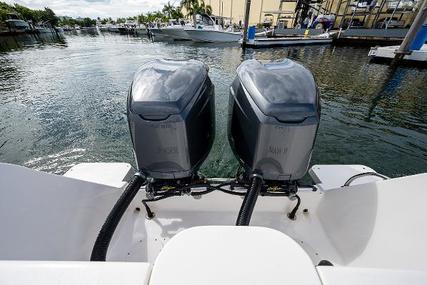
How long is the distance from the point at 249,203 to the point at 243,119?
0.48 meters

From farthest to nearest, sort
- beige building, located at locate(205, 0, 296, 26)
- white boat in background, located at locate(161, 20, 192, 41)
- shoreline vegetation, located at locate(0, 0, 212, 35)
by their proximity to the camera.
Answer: beige building, located at locate(205, 0, 296, 26) < shoreline vegetation, located at locate(0, 0, 212, 35) < white boat in background, located at locate(161, 20, 192, 41)

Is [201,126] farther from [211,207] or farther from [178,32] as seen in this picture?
[178,32]

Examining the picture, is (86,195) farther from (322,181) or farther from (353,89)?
(353,89)

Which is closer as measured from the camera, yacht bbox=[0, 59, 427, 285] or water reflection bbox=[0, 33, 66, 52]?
yacht bbox=[0, 59, 427, 285]

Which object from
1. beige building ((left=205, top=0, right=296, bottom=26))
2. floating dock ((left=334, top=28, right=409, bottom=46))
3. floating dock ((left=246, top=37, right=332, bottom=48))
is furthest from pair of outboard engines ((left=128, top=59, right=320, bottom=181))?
beige building ((left=205, top=0, right=296, bottom=26))

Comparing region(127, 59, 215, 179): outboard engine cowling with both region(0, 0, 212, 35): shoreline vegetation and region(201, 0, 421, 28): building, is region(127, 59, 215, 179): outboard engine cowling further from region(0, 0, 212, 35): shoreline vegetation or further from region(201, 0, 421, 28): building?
region(201, 0, 421, 28): building

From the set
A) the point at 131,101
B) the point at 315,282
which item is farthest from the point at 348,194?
the point at 131,101

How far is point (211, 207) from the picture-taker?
1.50 m

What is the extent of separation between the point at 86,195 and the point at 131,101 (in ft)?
1.93

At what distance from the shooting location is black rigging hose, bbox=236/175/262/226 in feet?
3.30

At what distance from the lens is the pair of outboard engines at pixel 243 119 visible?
110 cm

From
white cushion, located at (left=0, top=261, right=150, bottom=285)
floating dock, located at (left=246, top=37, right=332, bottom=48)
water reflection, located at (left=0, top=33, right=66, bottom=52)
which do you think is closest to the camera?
white cushion, located at (left=0, top=261, right=150, bottom=285)

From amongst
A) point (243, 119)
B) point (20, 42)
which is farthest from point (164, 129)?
point (20, 42)

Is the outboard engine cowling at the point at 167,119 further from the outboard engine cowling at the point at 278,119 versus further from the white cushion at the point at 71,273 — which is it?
the white cushion at the point at 71,273
